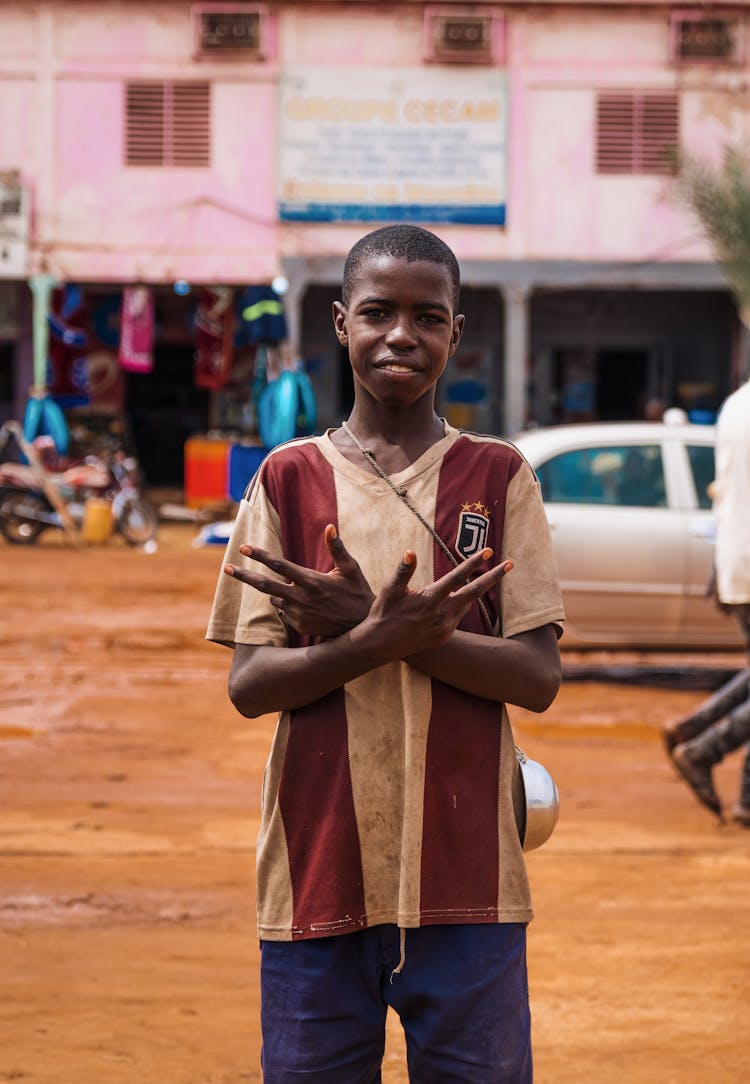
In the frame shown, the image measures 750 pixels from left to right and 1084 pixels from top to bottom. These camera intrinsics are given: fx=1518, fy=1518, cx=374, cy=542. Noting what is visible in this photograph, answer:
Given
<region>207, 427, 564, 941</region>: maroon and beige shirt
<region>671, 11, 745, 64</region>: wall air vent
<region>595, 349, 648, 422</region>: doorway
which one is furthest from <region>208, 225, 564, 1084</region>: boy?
<region>595, 349, 648, 422</region>: doorway

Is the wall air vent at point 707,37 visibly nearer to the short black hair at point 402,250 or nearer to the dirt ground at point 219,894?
the dirt ground at point 219,894

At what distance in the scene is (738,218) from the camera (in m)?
19.1


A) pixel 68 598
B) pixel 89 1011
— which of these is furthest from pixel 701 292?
pixel 89 1011

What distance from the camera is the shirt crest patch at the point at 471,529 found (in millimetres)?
2387

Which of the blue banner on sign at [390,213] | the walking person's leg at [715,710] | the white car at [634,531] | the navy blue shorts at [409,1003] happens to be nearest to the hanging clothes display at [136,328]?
the blue banner on sign at [390,213]

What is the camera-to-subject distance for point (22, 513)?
17.0 m

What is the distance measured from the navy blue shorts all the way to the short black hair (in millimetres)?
1018

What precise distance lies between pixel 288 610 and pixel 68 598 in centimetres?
1128

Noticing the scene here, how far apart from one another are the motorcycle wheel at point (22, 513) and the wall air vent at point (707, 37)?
10.5m

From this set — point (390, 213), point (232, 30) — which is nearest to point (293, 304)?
point (390, 213)

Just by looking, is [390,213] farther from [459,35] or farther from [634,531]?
[634,531]

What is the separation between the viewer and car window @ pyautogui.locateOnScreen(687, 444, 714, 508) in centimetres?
946

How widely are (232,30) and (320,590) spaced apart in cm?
1924

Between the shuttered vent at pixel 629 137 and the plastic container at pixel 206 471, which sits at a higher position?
the shuttered vent at pixel 629 137
